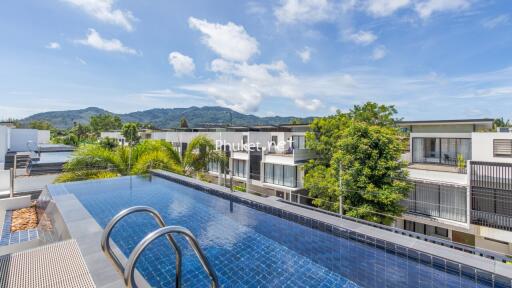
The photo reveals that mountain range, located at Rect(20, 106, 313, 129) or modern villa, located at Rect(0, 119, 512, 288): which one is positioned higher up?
mountain range, located at Rect(20, 106, 313, 129)

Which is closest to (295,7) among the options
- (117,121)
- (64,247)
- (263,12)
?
(263,12)

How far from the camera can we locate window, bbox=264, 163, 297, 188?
60.7 ft

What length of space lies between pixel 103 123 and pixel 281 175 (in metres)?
64.3

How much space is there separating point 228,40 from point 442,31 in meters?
12.9

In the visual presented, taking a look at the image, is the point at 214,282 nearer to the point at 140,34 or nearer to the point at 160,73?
the point at 140,34

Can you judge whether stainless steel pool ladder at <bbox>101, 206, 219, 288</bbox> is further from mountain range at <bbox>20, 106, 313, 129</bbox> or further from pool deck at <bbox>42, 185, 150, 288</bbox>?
mountain range at <bbox>20, 106, 313, 129</bbox>

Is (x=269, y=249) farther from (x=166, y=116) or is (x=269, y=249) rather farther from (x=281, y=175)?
(x=166, y=116)

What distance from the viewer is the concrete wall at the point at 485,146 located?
1233 cm

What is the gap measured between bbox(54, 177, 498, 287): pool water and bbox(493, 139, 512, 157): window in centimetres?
1245

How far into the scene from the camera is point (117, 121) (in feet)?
231

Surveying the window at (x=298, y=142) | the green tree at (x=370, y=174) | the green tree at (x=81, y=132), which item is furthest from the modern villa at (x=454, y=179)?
the green tree at (x=81, y=132)

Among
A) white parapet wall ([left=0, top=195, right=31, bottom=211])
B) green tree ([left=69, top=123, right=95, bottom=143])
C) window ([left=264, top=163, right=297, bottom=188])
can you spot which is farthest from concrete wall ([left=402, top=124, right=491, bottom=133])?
green tree ([left=69, top=123, right=95, bottom=143])

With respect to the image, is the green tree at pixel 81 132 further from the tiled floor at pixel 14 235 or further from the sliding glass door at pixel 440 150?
the sliding glass door at pixel 440 150

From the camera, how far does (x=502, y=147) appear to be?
40.9 ft
